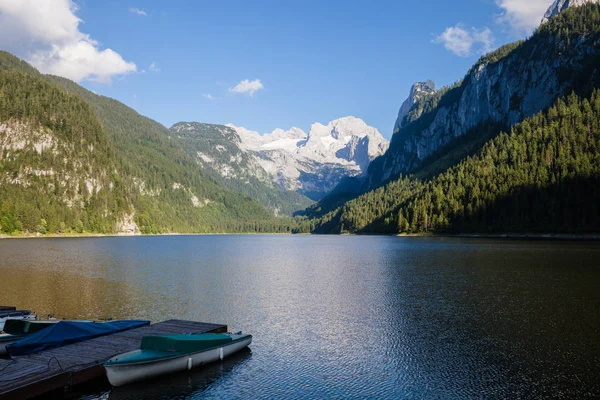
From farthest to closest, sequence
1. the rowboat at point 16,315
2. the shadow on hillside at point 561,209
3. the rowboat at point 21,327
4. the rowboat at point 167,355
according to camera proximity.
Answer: the shadow on hillside at point 561,209, the rowboat at point 16,315, the rowboat at point 21,327, the rowboat at point 167,355

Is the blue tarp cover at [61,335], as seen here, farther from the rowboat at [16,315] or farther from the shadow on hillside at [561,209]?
the shadow on hillside at [561,209]

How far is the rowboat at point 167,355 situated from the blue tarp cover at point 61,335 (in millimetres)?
6823

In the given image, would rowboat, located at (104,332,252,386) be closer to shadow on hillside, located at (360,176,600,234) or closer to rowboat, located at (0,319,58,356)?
rowboat, located at (0,319,58,356)

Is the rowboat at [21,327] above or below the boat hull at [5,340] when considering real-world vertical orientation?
above

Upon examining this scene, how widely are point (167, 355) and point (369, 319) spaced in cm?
2183

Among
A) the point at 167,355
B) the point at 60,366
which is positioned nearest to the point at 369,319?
the point at 167,355

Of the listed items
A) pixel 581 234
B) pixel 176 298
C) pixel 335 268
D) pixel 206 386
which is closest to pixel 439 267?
pixel 335 268

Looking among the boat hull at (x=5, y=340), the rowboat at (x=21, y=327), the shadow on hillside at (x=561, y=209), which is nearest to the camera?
the boat hull at (x=5, y=340)

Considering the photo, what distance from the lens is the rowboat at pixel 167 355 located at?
25172mm

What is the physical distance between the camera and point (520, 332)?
3547 centimetres

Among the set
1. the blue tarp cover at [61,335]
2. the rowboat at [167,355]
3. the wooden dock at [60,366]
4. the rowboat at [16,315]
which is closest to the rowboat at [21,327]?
the blue tarp cover at [61,335]

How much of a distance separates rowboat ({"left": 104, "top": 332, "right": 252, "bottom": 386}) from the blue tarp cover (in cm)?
682

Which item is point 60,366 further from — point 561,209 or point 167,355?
point 561,209

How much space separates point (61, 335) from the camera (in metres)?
30.3
